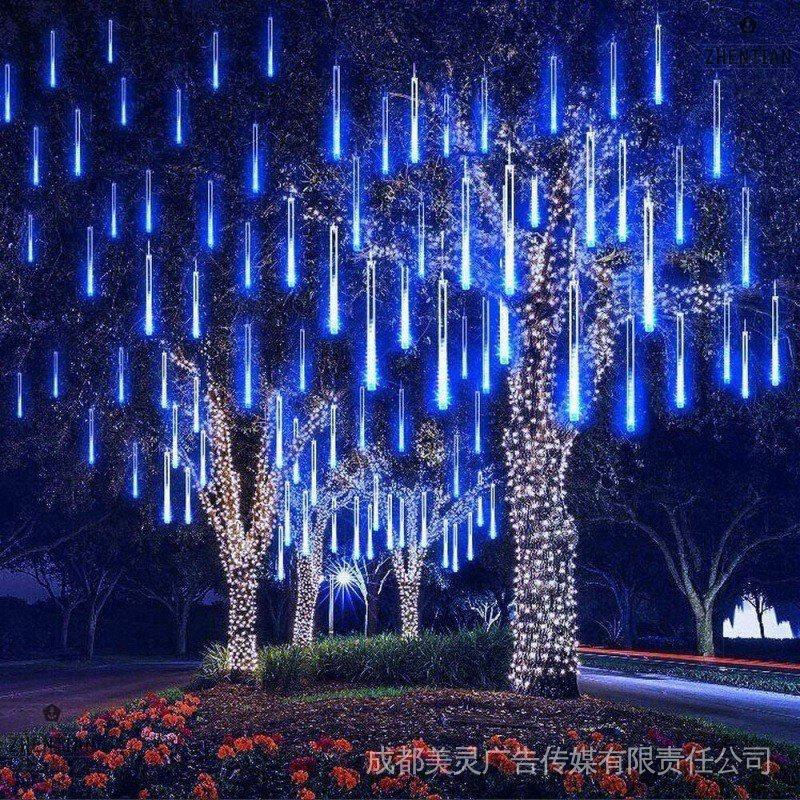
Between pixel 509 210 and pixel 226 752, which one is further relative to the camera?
pixel 509 210

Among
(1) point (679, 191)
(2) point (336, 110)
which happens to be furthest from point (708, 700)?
(2) point (336, 110)

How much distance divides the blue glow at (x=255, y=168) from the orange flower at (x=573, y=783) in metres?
9.16

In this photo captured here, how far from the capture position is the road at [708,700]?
16828 millimetres

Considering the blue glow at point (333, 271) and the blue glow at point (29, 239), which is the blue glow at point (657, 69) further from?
the blue glow at point (29, 239)

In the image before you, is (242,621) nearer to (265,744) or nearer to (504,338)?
(504,338)

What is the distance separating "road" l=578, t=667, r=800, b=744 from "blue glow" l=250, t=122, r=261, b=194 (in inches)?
384

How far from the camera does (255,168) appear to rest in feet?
48.5

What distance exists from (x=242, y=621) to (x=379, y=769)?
12.4 m

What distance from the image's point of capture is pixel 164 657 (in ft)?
160

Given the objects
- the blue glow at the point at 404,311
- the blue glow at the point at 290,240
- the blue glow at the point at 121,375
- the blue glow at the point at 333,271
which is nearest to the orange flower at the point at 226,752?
the blue glow at the point at 404,311

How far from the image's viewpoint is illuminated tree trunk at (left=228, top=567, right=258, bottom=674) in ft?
68.0

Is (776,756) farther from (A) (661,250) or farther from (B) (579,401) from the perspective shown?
(A) (661,250)

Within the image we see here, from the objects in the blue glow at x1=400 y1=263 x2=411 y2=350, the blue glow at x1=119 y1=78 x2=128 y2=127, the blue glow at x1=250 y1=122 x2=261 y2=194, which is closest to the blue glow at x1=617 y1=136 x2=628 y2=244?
the blue glow at x1=400 y1=263 x2=411 y2=350

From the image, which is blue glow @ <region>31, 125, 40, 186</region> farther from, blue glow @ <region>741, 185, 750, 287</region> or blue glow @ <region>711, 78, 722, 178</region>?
blue glow @ <region>741, 185, 750, 287</region>
